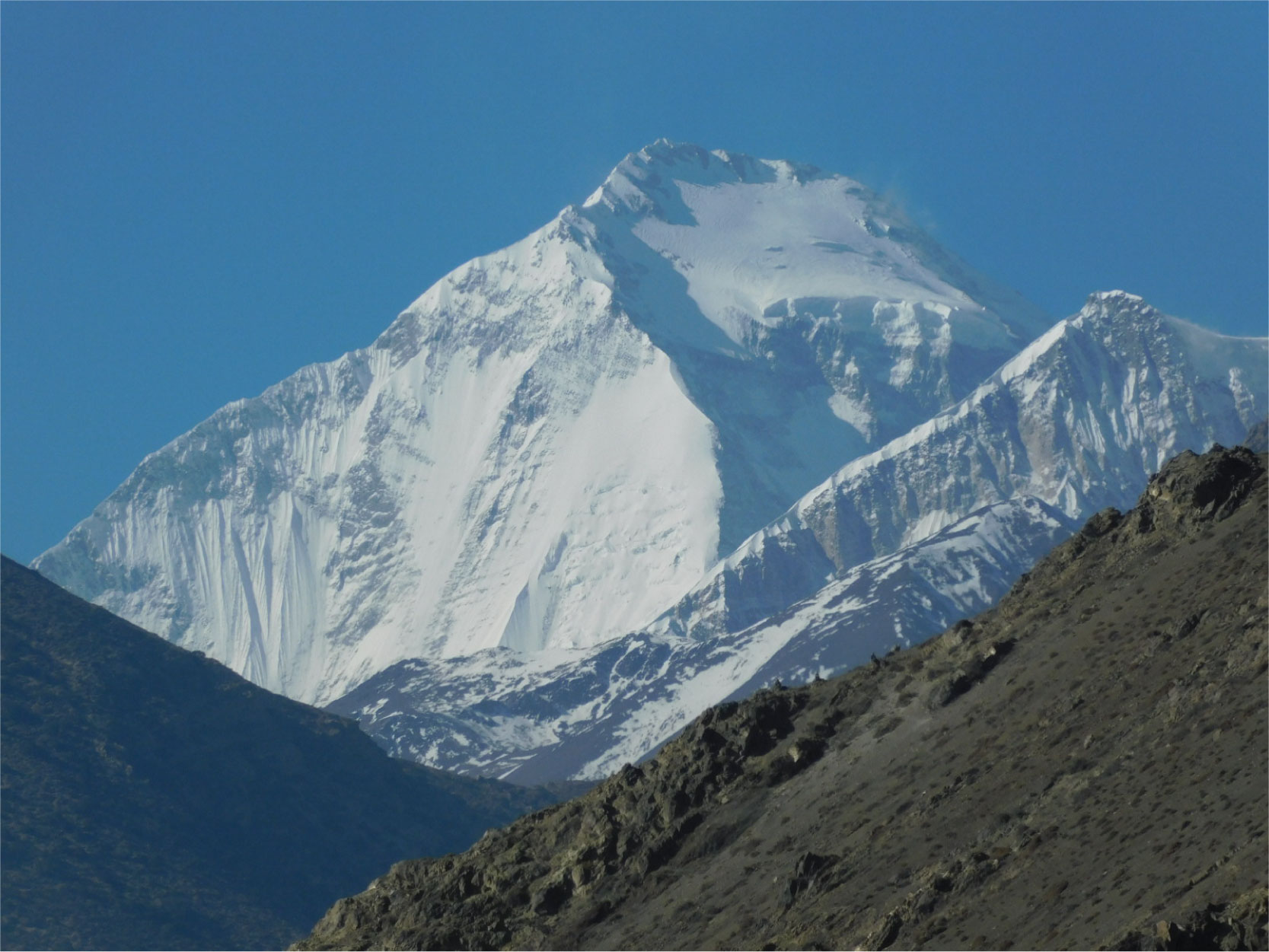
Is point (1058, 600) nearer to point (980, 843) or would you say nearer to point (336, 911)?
point (980, 843)

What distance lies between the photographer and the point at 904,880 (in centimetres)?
9688

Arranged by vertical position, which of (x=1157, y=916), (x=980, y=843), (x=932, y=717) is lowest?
(x=1157, y=916)

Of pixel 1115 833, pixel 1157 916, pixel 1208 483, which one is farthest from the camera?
pixel 1208 483

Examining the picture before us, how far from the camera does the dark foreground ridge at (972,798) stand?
86.5 metres

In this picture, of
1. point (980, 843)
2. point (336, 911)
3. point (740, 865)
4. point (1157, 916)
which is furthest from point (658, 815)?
point (1157, 916)

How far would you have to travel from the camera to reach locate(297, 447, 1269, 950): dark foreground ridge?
3406 inches

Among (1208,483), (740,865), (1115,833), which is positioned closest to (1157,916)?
(1115,833)

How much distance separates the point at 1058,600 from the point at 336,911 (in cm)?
4158

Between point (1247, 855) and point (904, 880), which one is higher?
point (904, 880)

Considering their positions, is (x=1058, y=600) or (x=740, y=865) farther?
(x=1058, y=600)

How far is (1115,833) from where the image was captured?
88188mm

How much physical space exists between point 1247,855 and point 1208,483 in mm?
42567

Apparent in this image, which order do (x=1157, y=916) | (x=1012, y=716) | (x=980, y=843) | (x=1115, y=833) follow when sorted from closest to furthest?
(x=1157, y=916) < (x=1115, y=833) < (x=980, y=843) < (x=1012, y=716)

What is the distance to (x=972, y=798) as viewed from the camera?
102 m
